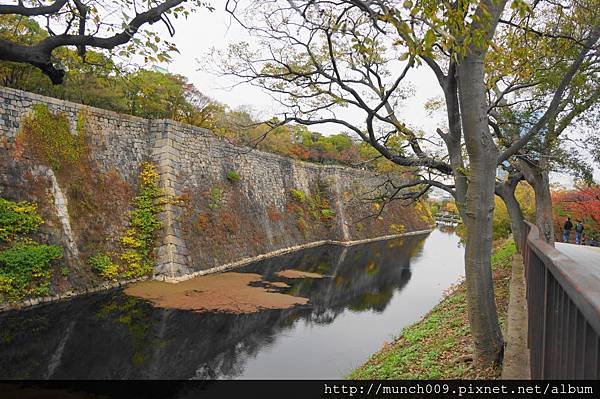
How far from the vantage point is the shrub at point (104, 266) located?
11969 mm

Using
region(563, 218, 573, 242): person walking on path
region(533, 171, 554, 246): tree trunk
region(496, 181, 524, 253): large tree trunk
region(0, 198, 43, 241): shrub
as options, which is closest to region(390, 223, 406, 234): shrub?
region(563, 218, 573, 242): person walking on path

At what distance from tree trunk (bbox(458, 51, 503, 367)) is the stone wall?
183 inches

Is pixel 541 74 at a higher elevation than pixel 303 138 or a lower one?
lower

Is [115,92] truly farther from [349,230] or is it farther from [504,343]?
[349,230]

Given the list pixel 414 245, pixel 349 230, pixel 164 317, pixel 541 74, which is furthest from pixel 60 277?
pixel 414 245

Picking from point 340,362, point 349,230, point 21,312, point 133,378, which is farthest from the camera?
point 349,230

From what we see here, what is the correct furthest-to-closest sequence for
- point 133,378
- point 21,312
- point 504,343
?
point 21,312 → point 133,378 → point 504,343

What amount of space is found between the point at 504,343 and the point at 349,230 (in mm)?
25308

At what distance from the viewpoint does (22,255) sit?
32.0 feet

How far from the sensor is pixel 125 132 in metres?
14.8

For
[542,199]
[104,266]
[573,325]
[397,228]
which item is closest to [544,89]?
[542,199]

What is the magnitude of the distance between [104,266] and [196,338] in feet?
15.0

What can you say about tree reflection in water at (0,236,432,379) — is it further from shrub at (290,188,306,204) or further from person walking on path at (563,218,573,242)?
shrub at (290,188,306,204)

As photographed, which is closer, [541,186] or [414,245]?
[541,186]
